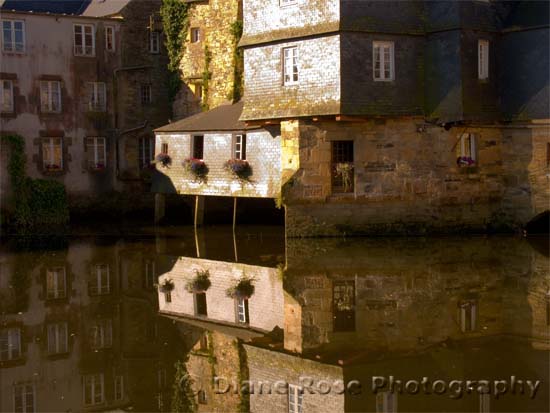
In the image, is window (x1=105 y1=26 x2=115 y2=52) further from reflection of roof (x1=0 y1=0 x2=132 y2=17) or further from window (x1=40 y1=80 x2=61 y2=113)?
window (x1=40 y1=80 x2=61 y2=113)

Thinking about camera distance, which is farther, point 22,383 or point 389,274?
point 389,274

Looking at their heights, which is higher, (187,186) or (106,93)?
(106,93)

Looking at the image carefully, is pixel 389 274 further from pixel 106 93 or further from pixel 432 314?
pixel 106 93

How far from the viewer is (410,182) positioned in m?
26.1

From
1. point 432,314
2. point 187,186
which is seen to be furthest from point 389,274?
point 187,186

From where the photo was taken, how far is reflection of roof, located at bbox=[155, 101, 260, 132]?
99.2ft

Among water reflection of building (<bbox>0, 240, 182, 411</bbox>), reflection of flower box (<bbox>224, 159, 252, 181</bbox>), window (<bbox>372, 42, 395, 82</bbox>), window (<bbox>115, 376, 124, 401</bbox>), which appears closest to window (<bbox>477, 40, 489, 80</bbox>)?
window (<bbox>372, 42, 395, 82</bbox>)

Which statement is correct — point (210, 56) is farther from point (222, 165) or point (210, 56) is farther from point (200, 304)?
point (200, 304)

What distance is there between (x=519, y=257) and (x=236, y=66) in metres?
15.8

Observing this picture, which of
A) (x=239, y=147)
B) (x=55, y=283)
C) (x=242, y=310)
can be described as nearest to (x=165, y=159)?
(x=239, y=147)

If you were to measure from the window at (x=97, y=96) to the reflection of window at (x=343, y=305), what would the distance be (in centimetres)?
2057

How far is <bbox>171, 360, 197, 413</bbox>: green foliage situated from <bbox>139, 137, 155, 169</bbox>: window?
2624cm

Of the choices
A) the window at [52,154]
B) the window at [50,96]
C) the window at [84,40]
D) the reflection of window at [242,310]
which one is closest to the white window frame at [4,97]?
the window at [50,96]

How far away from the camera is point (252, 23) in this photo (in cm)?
2764
